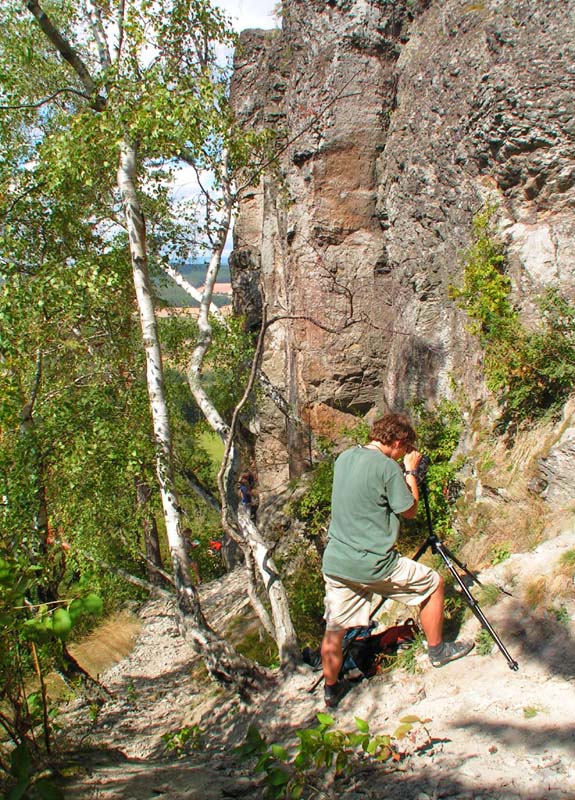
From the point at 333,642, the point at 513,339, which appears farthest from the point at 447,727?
the point at 513,339

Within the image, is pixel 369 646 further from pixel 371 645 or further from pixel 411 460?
pixel 411 460

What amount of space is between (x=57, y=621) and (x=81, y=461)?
4.72 metres

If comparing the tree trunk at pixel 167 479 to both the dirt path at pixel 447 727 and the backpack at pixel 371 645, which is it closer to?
the dirt path at pixel 447 727

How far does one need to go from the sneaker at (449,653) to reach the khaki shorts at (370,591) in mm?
432

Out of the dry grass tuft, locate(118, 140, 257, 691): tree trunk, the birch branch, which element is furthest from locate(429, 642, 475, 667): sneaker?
the birch branch

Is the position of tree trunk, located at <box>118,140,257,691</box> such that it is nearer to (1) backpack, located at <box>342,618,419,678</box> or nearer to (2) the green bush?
(1) backpack, located at <box>342,618,419,678</box>

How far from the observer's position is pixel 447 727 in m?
3.72

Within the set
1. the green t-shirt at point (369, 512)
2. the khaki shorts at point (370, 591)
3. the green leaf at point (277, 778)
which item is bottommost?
the green leaf at point (277, 778)

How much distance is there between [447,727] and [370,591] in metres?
0.95

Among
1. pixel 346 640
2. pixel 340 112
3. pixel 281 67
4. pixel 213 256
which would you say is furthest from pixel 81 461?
A: pixel 281 67

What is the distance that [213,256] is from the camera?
24.7 ft

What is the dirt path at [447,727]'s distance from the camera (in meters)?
3.19

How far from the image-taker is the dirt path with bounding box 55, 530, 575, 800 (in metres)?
3.19

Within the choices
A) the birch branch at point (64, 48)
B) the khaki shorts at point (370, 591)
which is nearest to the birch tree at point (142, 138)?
the birch branch at point (64, 48)
